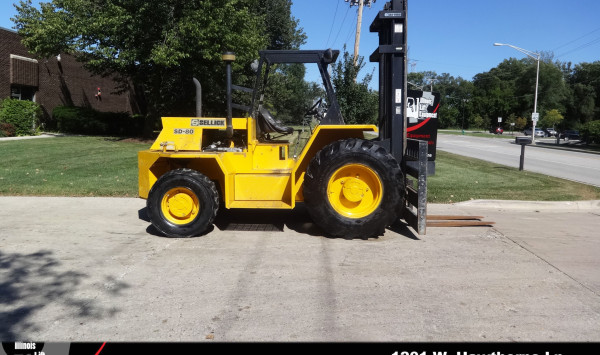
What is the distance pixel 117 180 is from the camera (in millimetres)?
11289

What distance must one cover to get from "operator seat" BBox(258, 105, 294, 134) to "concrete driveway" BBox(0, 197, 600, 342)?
149cm

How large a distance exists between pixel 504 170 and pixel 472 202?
246 inches

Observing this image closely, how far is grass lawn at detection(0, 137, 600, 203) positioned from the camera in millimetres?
9867

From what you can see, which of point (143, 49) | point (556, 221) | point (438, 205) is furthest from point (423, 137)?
point (143, 49)

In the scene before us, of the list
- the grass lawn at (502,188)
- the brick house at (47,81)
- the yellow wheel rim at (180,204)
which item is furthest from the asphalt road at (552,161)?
the brick house at (47,81)

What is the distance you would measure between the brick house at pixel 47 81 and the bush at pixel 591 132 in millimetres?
37532

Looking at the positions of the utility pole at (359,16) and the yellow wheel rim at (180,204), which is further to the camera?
the utility pole at (359,16)

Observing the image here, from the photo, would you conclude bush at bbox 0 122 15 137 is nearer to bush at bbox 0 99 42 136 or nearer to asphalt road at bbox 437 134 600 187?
bush at bbox 0 99 42 136

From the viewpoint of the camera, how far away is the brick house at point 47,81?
25703 millimetres

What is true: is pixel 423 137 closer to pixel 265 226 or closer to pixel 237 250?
pixel 265 226

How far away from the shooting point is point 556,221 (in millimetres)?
7969

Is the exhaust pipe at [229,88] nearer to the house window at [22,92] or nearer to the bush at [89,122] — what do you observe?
the bush at [89,122]

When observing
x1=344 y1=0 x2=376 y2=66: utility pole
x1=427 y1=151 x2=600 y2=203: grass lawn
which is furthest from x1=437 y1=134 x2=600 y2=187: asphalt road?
x1=344 y1=0 x2=376 y2=66: utility pole

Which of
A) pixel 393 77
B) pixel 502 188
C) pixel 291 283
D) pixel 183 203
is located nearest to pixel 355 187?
pixel 393 77
